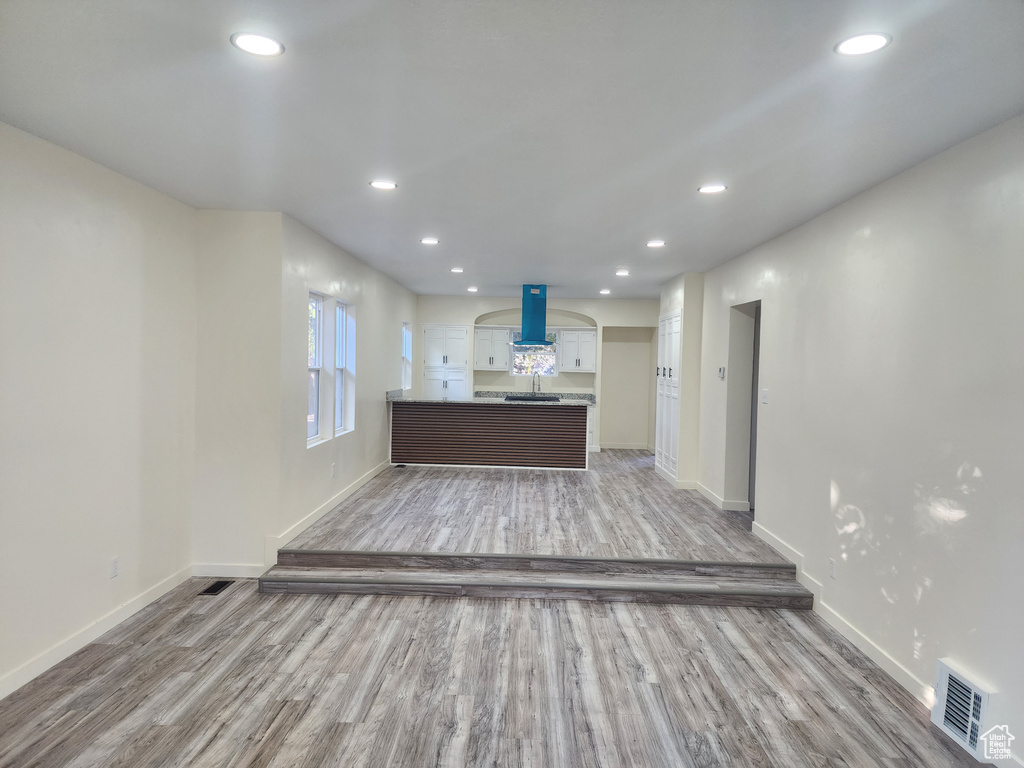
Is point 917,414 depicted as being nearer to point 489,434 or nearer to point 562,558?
point 562,558

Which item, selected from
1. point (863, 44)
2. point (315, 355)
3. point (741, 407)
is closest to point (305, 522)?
point (315, 355)

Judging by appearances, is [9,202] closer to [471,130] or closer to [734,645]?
[471,130]

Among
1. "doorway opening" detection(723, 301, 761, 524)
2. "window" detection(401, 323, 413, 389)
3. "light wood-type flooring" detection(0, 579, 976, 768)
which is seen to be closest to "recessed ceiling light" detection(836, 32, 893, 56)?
"light wood-type flooring" detection(0, 579, 976, 768)

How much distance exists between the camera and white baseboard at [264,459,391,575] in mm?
4031

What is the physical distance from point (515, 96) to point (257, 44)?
0.91 metres

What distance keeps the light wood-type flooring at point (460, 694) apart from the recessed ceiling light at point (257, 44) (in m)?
2.61

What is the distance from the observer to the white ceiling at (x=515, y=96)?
1666 millimetres

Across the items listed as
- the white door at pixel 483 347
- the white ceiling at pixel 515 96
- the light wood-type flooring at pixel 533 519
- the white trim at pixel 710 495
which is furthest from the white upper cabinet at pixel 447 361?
the white ceiling at pixel 515 96

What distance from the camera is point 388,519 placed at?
498 cm

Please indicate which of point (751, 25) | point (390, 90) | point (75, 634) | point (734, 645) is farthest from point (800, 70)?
point (75, 634)

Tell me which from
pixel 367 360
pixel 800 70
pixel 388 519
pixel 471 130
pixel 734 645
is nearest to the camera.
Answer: pixel 800 70

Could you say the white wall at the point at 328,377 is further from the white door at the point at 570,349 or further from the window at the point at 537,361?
the white door at the point at 570,349

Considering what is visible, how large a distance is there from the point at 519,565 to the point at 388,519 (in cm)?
147

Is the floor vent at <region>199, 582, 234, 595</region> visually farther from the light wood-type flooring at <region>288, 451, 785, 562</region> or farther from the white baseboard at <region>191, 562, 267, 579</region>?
the light wood-type flooring at <region>288, 451, 785, 562</region>
